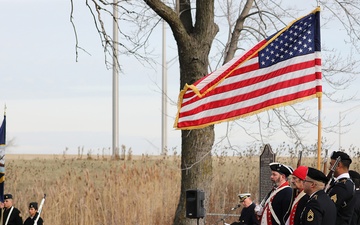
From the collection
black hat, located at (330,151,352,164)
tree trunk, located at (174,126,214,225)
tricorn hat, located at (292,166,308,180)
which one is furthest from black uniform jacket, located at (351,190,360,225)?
tree trunk, located at (174,126,214,225)

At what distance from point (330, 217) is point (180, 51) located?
7.94 m

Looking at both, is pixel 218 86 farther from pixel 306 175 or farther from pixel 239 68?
pixel 306 175

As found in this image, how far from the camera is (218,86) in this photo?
39.7 feet

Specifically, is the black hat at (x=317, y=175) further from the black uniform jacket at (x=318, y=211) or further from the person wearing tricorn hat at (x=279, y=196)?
the person wearing tricorn hat at (x=279, y=196)

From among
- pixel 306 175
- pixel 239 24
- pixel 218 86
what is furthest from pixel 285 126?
pixel 306 175

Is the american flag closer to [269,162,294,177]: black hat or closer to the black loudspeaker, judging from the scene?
the black loudspeaker

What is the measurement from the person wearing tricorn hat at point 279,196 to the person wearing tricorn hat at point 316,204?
1.54 m

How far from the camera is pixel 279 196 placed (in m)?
10.1

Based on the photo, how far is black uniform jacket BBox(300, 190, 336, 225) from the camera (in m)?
8.23

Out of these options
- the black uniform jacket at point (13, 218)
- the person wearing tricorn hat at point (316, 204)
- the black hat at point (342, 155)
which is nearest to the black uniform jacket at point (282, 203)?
the black hat at point (342, 155)

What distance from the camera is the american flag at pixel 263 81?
1136 centimetres

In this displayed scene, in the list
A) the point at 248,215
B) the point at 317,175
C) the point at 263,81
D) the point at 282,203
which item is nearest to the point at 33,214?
the point at 248,215

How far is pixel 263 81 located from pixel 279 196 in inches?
85.5

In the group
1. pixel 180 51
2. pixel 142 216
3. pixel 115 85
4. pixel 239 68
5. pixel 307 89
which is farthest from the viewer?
pixel 115 85
